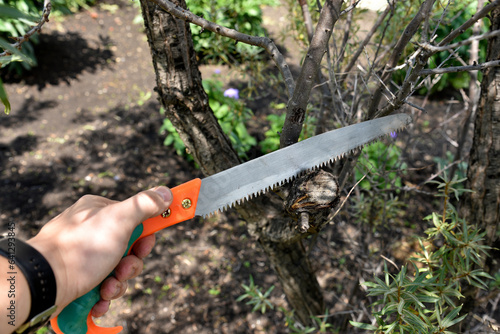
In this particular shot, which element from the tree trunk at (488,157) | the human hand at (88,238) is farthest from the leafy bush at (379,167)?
the human hand at (88,238)

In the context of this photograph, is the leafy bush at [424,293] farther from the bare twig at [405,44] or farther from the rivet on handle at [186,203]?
the rivet on handle at [186,203]

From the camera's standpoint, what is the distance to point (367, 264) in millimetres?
2861

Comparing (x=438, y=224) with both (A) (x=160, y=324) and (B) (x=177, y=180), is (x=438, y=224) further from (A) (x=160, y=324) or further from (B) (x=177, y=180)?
(B) (x=177, y=180)

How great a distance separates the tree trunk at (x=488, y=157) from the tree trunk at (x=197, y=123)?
1.05m

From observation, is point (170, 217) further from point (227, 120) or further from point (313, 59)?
point (227, 120)

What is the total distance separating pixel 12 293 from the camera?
1.22 meters

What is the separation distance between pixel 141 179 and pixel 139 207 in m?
3.21

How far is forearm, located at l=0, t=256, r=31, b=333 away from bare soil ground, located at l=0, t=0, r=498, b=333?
176cm

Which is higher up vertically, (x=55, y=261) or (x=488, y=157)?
(x=55, y=261)

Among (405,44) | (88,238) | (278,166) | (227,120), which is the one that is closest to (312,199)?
(278,166)

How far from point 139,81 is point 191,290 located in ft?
13.5

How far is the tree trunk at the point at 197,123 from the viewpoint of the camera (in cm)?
171

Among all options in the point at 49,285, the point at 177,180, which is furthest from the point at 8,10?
the point at 177,180

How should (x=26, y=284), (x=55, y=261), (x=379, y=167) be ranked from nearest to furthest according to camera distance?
(x=26, y=284) → (x=55, y=261) → (x=379, y=167)
